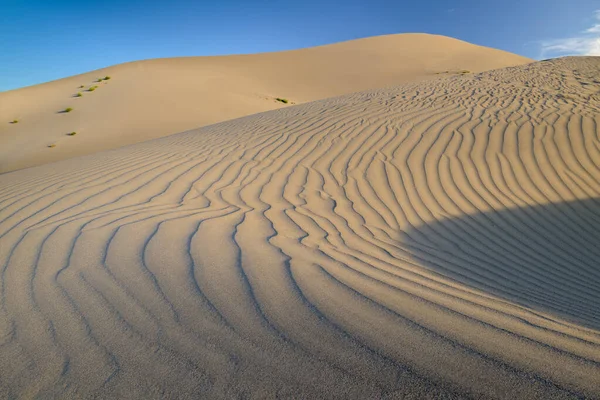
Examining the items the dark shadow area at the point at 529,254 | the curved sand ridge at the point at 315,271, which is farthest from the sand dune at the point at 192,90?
the dark shadow area at the point at 529,254

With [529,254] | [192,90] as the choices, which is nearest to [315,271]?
[529,254]

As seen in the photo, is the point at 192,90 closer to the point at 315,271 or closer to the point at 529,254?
the point at 529,254

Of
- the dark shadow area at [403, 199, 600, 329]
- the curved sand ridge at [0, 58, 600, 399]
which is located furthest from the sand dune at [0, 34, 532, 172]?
the dark shadow area at [403, 199, 600, 329]

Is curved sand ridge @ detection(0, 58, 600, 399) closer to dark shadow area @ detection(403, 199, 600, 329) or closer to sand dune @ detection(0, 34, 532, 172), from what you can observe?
dark shadow area @ detection(403, 199, 600, 329)

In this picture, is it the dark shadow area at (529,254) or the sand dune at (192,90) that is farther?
the sand dune at (192,90)

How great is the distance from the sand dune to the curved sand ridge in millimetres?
9804

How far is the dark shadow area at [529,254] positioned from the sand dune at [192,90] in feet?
39.6

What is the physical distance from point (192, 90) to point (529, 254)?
772 inches

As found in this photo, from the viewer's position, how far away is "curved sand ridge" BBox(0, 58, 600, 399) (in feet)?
4.45

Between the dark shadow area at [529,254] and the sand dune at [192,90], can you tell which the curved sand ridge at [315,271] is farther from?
the sand dune at [192,90]

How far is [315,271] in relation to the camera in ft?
7.07

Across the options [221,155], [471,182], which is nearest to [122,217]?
[221,155]

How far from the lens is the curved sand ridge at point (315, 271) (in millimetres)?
1357

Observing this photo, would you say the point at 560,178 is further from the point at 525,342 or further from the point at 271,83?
the point at 271,83
